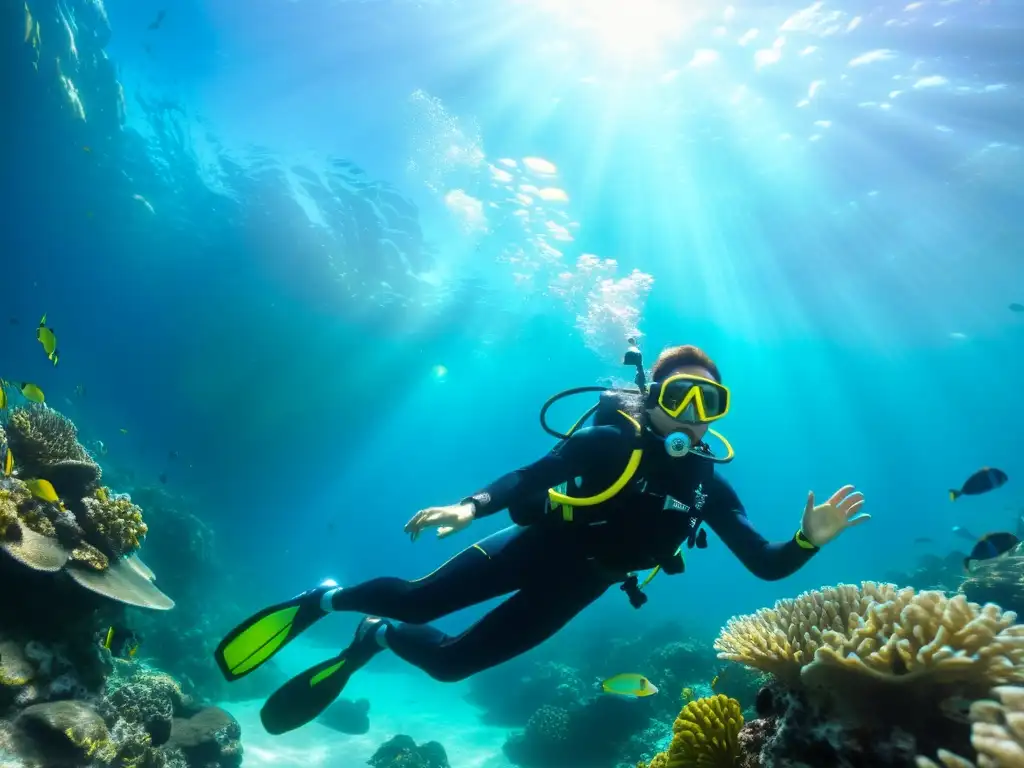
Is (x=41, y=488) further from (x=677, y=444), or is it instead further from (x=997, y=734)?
(x=997, y=734)

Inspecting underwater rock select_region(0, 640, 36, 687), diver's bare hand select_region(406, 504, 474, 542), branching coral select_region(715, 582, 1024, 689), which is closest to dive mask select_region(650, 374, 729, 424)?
branching coral select_region(715, 582, 1024, 689)

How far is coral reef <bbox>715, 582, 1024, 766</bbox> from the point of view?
2232 millimetres

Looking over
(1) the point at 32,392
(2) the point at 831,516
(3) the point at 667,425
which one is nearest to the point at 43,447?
(1) the point at 32,392

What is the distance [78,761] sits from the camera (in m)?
4.41

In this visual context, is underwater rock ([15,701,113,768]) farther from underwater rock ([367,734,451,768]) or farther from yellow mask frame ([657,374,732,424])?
underwater rock ([367,734,451,768])

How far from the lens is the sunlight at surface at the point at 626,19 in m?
15.3

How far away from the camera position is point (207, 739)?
7285 mm

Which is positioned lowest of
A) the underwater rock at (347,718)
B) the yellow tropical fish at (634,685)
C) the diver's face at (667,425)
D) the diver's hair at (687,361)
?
the yellow tropical fish at (634,685)

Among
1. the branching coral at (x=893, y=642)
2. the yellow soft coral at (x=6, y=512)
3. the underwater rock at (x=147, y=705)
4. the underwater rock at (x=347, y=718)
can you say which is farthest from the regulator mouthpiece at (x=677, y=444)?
the underwater rock at (x=347, y=718)

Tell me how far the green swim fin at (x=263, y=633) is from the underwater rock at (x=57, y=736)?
106 cm

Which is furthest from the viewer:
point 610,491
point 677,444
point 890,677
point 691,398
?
point 691,398

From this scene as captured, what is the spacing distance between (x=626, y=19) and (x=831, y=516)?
672 inches

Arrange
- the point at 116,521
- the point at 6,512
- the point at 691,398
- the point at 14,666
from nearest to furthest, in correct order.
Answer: the point at 691,398
the point at 14,666
the point at 6,512
the point at 116,521

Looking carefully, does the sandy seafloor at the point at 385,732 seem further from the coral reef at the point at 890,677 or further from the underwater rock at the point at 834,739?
the coral reef at the point at 890,677
